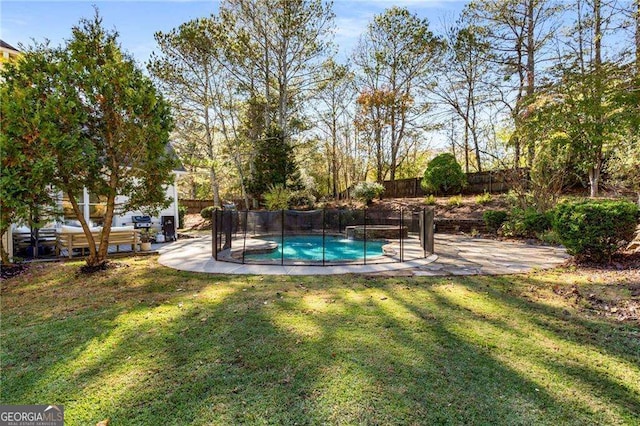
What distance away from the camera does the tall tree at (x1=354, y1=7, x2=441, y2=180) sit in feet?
58.2

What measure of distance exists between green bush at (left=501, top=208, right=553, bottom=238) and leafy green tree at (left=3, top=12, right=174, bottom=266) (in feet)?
33.5

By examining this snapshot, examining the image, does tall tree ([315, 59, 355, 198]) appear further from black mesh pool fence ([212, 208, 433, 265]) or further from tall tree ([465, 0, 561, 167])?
black mesh pool fence ([212, 208, 433, 265])

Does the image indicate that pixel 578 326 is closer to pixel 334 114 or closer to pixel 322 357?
pixel 322 357

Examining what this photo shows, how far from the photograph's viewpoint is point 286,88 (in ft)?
57.6

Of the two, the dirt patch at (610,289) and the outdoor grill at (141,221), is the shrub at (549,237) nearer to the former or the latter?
the dirt patch at (610,289)

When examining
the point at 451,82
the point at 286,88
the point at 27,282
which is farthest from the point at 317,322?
the point at 451,82

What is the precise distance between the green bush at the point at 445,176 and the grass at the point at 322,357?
12452 millimetres

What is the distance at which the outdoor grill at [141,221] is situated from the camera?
10627 mm

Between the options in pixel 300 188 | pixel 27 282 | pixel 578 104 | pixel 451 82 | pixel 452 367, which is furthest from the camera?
pixel 451 82

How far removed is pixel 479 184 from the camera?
1702 cm

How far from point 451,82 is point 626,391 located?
61.6 ft

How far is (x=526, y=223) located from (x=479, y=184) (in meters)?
6.76

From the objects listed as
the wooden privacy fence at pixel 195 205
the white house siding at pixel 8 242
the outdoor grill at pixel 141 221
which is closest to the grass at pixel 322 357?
the white house siding at pixel 8 242

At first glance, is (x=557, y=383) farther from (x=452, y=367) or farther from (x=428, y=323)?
(x=428, y=323)
